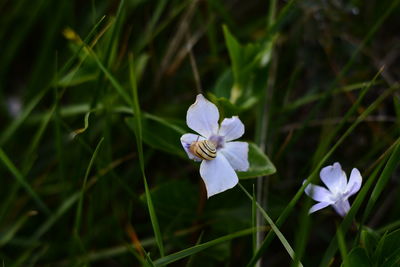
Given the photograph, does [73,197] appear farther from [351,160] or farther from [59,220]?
[351,160]

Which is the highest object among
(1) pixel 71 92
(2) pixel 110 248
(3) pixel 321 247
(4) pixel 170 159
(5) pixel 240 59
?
(5) pixel 240 59

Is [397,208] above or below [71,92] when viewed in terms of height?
below

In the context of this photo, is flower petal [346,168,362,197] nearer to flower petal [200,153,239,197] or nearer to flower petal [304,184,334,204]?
flower petal [304,184,334,204]

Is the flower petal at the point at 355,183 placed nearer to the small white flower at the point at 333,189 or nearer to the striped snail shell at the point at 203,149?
the small white flower at the point at 333,189

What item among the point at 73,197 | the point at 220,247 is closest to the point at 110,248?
the point at 73,197

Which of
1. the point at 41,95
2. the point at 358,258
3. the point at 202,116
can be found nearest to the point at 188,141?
the point at 202,116

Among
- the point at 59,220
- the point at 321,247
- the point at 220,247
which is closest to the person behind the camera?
the point at 220,247
